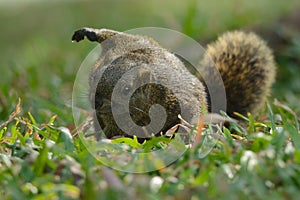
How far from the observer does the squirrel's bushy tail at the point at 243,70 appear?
5195 mm

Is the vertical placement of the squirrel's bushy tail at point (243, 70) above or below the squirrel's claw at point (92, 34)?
below

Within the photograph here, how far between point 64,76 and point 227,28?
2018 millimetres

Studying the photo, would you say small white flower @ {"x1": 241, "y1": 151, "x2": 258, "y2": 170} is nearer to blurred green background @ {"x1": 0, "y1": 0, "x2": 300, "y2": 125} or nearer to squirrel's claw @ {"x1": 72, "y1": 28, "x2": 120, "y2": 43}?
squirrel's claw @ {"x1": 72, "y1": 28, "x2": 120, "y2": 43}

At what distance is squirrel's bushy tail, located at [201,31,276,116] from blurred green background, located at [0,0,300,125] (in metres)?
0.33

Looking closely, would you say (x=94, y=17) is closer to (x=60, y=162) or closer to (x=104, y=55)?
(x=104, y=55)

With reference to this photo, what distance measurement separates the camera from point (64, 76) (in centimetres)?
695

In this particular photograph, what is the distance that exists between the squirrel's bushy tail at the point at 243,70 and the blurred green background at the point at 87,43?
12.9 inches

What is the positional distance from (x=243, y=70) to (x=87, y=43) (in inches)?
128

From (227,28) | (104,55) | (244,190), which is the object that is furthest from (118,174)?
(227,28)

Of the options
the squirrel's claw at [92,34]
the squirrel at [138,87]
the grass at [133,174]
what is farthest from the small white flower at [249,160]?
the squirrel's claw at [92,34]

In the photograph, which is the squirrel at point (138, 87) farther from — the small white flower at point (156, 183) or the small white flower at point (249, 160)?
the small white flower at point (156, 183)

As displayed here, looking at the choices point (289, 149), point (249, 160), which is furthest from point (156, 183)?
point (289, 149)

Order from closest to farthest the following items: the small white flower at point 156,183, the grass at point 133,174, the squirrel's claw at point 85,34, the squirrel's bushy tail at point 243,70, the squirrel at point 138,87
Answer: the grass at point 133,174, the small white flower at point 156,183, the squirrel at point 138,87, the squirrel's claw at point 85,34, the squirrel's bushy tail at point 243,70

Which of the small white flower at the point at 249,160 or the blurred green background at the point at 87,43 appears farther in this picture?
the blurred green background at the point at 87,43
